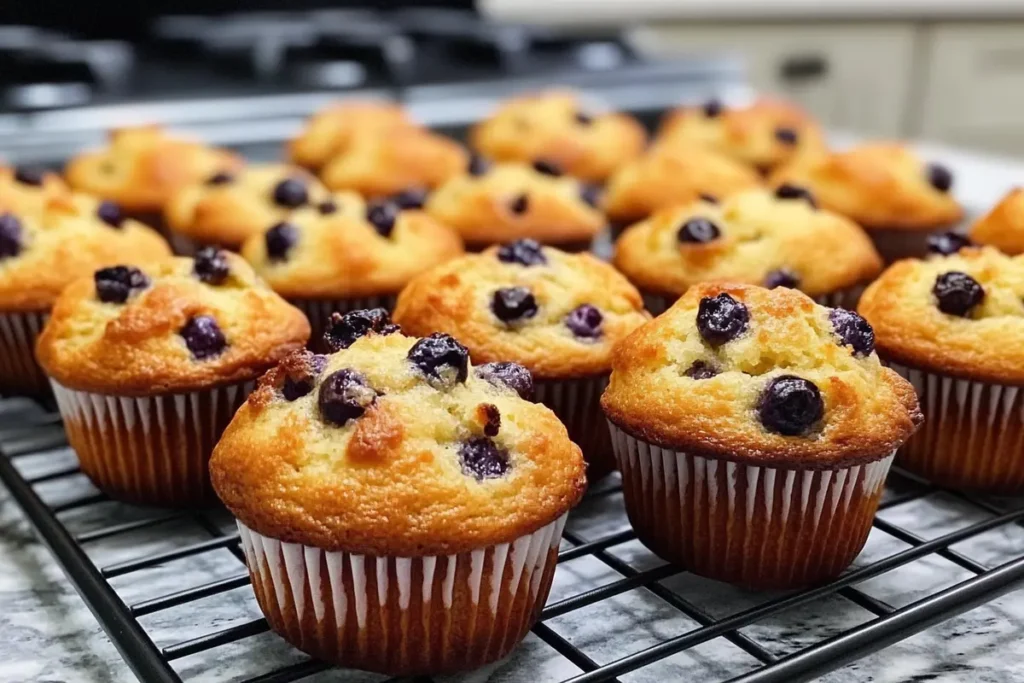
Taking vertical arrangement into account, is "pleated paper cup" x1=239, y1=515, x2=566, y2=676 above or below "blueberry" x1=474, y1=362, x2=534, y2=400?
below

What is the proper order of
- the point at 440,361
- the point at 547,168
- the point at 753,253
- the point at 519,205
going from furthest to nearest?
the point at 547,168 → the point at 519,205 → the point at 753,253 → the point at 440,361

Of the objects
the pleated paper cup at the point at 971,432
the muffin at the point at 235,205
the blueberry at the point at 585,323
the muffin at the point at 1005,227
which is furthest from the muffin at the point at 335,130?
the pleated paper cup at the point at 971,432

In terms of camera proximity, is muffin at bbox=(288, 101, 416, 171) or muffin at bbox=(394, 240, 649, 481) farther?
muffin at bbox=(288, 101, 416, 171)

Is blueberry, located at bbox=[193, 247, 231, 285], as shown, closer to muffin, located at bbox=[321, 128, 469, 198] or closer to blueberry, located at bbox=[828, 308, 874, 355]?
blueberry, located at bbox=[828, 308, 874, 355]

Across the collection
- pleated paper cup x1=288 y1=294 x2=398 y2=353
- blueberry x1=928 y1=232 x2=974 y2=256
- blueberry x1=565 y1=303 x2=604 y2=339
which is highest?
blueberry x1=928 y1=232 x2=974 y2=256

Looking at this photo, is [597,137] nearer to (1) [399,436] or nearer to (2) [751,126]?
(2) [751,126]

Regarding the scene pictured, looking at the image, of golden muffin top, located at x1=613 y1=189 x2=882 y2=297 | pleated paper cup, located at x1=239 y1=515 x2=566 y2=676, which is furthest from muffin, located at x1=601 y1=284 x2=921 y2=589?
golden muffin top, located at x1=613 y1=189 x2=882 y2=297

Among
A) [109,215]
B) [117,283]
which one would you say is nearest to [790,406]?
[117,283]

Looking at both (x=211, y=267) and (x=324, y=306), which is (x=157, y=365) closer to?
(x=211, y=267)
